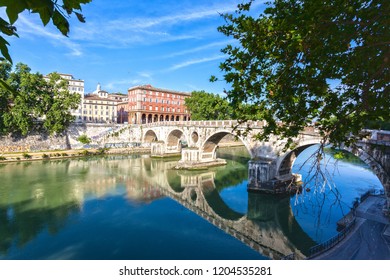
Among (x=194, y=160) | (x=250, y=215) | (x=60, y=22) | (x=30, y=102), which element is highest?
(x=30, y=102)

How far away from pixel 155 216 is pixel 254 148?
45.0 ft

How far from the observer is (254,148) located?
91.7ft

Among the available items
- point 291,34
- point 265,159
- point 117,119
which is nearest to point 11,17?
point 291,34

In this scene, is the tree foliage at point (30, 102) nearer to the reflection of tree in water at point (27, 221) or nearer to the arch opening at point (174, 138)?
the arch opening at point (174, 138)

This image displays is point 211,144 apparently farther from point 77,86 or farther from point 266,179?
point 77,86

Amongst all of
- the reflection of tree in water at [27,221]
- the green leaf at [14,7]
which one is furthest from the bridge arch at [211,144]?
the green leaf at [14,7]

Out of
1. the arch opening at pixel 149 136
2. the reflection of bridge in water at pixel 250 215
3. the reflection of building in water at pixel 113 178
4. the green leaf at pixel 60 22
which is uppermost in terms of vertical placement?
the green leaf at pixel 60 22

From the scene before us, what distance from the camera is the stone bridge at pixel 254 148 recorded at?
16516 millimetres

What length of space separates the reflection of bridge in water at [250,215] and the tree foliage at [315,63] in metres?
10.9

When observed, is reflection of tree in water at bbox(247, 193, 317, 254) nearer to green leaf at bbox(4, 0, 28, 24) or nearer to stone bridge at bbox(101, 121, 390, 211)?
stone bridge at bbox(101, 121, 390, 211)

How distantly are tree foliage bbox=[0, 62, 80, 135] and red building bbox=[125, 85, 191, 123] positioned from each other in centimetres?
2400

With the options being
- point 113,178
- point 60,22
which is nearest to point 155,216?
point 113,178

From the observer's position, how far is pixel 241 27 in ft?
20.8

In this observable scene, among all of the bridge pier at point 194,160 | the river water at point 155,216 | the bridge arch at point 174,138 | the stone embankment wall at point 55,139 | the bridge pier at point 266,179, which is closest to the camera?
the river water at point 155,216
